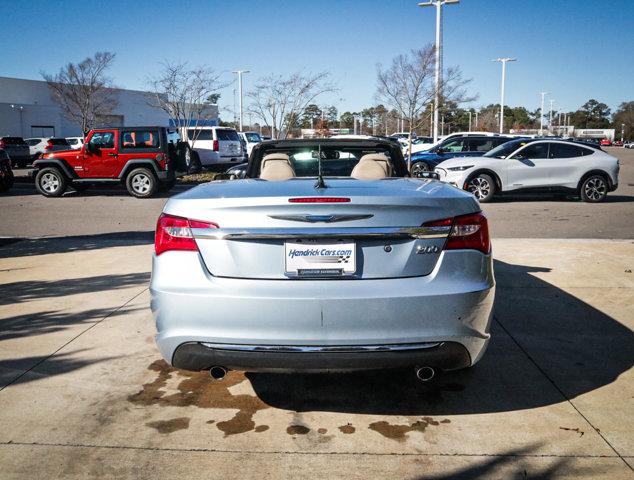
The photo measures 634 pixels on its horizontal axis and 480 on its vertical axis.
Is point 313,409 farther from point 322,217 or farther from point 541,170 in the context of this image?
point 541,170

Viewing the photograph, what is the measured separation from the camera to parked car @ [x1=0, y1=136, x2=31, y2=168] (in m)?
32.2

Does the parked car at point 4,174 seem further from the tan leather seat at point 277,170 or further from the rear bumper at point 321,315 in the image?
the rear bumper at point 321,315

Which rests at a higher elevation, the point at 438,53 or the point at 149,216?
the point at 438,53

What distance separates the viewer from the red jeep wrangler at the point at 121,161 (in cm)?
1633

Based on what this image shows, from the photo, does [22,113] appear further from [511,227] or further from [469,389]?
[469,389]

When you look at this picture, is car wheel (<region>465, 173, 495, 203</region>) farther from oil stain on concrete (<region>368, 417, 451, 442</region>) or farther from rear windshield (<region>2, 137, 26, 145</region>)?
rear windshield (<region>2, 137, 26, 145</region>)

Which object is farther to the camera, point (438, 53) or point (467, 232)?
point (438, 53)

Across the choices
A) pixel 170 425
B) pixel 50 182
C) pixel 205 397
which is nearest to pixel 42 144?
pixel 50 182

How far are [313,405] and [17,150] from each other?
34.0m

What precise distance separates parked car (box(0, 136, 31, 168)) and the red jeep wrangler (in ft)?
59.0

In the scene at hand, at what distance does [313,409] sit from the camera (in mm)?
3451

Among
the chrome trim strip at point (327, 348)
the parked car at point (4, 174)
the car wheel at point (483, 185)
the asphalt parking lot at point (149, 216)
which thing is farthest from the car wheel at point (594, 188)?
the parked car at point (4, 174)

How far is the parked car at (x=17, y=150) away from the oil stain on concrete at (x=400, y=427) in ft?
112

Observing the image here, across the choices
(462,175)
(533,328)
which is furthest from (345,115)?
(533,328)
